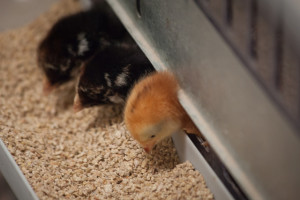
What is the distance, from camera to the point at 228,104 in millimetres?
1530

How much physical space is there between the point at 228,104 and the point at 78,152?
0.76m

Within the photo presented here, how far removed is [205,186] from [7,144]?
701 millimetres

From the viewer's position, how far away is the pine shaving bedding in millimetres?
1891

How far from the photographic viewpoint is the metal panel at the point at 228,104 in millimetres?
1378

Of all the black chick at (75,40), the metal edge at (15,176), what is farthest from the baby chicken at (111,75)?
the metal edge at (15,176)

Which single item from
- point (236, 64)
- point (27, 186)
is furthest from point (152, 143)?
point (236, 64)

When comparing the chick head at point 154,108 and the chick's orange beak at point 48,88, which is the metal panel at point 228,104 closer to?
the chick head at point 154,108

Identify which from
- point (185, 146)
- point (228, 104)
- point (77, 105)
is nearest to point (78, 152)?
point (77, 105)

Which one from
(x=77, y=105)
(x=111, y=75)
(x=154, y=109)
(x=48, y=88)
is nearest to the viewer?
(x=154, y=109)

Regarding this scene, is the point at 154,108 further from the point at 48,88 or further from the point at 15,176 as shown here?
the point at 48,88

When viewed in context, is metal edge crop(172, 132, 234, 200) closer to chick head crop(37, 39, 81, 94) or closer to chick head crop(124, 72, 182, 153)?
chick head crop(124, 72, 182, 153)

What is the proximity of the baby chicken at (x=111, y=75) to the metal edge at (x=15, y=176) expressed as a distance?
37 centimetres

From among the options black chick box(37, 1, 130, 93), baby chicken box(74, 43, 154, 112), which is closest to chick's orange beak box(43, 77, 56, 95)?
black chick box(37, 1, 130, 93)

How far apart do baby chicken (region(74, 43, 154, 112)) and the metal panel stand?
178 mm
